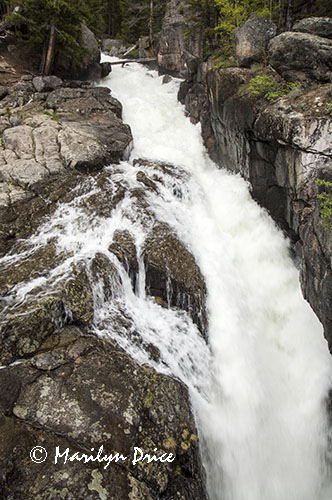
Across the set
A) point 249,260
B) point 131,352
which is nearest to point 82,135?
point 249,260

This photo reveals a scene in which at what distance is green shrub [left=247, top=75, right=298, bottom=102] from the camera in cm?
1006

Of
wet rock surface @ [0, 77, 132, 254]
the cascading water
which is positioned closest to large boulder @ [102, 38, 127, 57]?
wet rock surface @ [0, 77, 132, 254]

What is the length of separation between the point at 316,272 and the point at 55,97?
56.8 feet

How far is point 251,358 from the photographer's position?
7.90 m

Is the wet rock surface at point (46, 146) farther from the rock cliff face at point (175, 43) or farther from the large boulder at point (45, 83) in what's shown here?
the rock cliff face at point (175, 43)

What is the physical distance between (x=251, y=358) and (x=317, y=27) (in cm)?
1328

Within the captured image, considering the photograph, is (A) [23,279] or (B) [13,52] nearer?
(A) [23,279]

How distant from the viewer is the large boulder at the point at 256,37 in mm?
11945

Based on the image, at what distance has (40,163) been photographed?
36.3 feet

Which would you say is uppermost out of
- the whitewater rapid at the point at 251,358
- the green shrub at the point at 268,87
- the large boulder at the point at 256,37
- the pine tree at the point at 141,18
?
the pine tree at the point at 141,18

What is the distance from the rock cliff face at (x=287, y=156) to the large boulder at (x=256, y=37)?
29.4 inches

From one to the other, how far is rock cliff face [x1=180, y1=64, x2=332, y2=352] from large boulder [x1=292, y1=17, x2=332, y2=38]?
244 cm

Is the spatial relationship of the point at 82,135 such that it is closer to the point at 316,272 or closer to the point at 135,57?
the point at 316,272

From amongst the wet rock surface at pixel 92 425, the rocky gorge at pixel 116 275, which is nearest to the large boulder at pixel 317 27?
the rocky gorge at pixel 116 275
